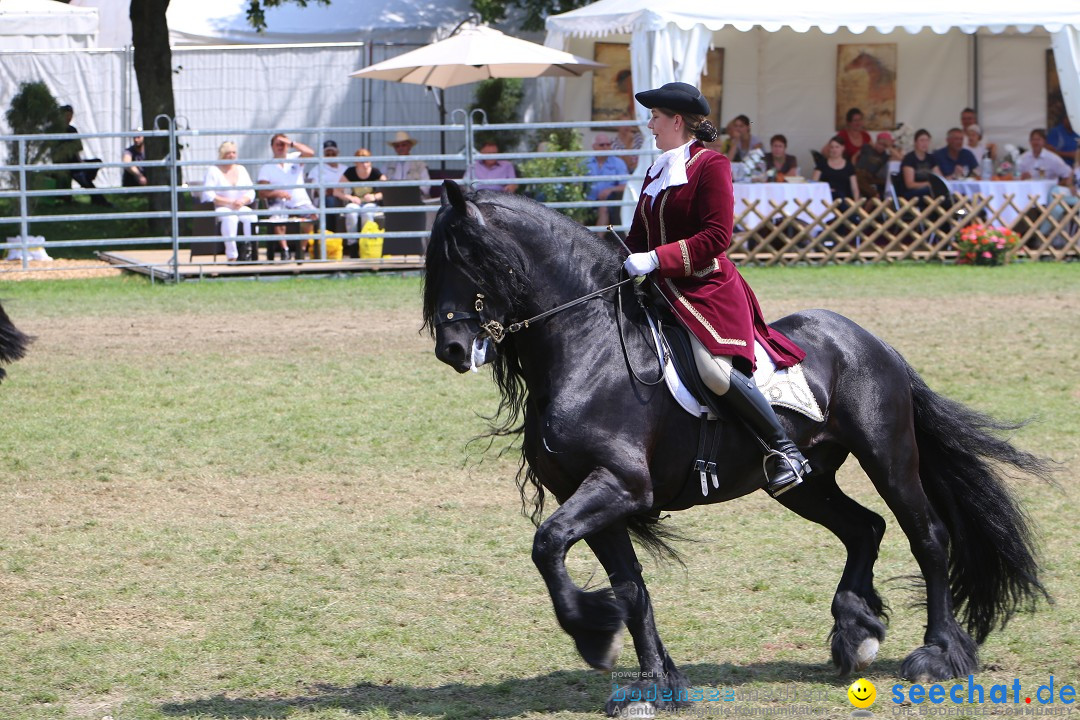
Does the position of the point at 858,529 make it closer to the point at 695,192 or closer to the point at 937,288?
the point at 695,192

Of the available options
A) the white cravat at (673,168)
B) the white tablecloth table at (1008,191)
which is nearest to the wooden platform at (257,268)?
the white tablecloth table at (1008,191)

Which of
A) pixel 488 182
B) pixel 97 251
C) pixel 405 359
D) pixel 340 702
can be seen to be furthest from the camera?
pixel 97 251

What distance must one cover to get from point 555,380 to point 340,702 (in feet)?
4.26

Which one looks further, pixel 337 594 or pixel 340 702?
pixel 337 594

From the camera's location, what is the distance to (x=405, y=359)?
37.0ft

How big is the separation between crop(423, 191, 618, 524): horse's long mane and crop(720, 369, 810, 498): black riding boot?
0.65m

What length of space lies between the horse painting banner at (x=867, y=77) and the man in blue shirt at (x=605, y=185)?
4.60m

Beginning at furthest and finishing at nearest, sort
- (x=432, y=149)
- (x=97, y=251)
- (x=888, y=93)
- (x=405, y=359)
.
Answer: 1. (x=432, y=149)
2. (x=888, y=93)
3. (x=97, y=251)
4. (x=405, y=359)

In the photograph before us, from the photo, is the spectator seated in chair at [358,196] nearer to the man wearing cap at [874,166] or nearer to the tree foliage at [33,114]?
the man wearing cap at [874,166]

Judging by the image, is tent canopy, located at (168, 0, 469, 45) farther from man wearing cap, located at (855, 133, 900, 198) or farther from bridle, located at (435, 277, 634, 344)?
bridle, located at (435, 277, 634, 344)

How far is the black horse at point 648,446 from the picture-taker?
4426 millimetres

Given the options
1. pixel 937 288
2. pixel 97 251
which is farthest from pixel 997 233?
pixel 97 251

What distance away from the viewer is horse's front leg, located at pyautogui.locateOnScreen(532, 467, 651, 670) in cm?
423
